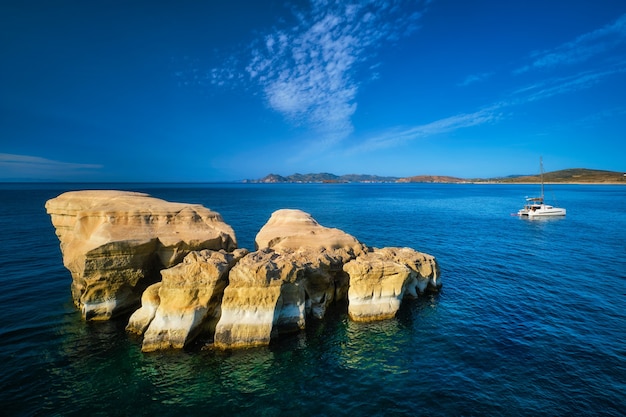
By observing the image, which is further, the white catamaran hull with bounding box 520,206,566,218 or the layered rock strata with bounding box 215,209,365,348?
the white catamaran hull with bounding box 520,206,566,218

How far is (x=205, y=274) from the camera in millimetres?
18781

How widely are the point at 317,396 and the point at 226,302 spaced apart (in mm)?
7152

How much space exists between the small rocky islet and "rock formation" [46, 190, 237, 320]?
66 millimetres

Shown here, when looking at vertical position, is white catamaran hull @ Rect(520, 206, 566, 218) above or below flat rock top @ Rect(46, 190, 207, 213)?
below

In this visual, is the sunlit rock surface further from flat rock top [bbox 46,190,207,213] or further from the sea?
flat rock top [bbox 46,190,207,213]

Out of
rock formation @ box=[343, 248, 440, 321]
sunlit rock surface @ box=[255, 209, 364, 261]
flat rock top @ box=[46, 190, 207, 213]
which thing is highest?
flat rock top @ box=[46, 190, 207, 213]

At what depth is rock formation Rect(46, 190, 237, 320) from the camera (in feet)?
67.4

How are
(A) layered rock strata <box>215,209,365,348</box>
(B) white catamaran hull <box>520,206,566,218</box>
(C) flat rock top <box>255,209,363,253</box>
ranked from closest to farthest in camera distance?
(A) layered rock strata <box>215,209,365,348</box>
(C) flat rock top <box>255,209,363,253</box>
(B) white catamaran hull <box>520,206,566,218</box>

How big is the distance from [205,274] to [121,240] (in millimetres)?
6546

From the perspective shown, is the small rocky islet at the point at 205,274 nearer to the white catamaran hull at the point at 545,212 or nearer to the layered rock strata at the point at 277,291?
the layered rock strata at the point at 277,291

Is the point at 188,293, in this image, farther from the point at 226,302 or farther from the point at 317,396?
the point at 317,396

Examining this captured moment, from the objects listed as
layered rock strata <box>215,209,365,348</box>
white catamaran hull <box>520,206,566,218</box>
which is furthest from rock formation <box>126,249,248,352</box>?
white catamaran hull <box>520,206,566,218</box>

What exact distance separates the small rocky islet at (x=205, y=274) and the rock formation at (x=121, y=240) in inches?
2.6

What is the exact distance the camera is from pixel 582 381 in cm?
1538
